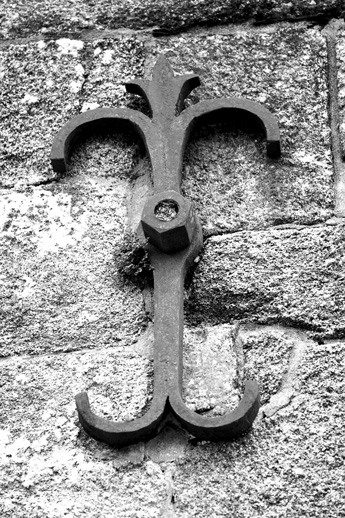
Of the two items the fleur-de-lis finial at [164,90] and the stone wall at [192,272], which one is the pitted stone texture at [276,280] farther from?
the fleur-de-lis finial at [164,90]

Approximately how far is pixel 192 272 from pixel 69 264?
0.25 metres

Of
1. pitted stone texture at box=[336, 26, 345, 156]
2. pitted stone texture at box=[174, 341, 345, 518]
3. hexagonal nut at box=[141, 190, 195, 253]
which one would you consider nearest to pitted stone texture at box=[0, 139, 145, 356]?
hexagonal nut at box=[141, 190, 195, 253]

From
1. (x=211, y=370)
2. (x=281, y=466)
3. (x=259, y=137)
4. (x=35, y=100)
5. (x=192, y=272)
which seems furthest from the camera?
(x=35, y=100)

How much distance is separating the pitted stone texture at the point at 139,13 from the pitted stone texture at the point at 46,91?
2.1 inches

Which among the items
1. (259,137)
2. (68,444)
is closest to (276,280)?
(259,137)

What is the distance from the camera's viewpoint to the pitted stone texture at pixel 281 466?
163 cm

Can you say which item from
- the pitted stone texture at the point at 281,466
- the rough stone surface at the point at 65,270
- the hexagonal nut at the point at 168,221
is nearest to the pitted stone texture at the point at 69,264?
the rough stone surface at the point at 65,270

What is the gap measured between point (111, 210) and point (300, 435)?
24.4 inches

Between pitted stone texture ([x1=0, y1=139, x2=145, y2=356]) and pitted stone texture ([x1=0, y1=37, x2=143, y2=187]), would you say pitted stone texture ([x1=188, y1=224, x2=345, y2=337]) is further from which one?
pitted stone texture ([x1=0, y1=37, x2=143, y2=187])

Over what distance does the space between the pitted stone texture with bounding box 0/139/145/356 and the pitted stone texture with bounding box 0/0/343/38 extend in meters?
0.35

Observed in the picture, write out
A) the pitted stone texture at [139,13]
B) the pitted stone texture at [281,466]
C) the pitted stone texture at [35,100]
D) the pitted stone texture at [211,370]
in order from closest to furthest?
1. the pitted stone texture at [281,466]
2. the pitted stone texture at [211,370]
3. the pitted stone texture at [35,100]
4. the pitted stone texture at [139,13]

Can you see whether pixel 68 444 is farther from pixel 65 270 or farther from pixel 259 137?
pixel 259 137

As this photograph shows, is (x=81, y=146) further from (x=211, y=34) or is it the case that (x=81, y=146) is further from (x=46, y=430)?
(x=46, y=430)

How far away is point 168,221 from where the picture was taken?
1.87m
